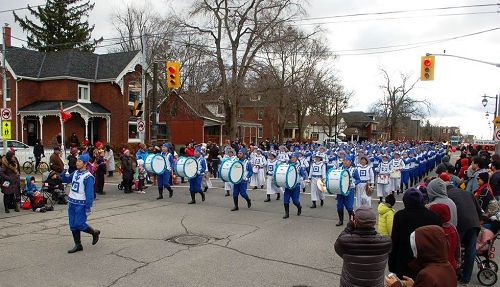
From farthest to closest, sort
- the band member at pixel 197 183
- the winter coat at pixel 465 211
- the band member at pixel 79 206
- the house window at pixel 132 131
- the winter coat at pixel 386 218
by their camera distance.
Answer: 1. the house window at pixel 132 131
2. the band member at pixel 197 183
3. the band member at pixel 79 206
4. the winter coat at pixel 465 211
5. the winter coat at pixel 386 218

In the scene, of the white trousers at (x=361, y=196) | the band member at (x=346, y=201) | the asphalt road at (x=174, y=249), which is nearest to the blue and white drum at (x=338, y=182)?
the band member at (x=346, y=201)

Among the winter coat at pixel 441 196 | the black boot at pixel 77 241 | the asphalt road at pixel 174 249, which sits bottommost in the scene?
the asphalt road at pixel 174 249

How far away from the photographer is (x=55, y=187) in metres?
13.4

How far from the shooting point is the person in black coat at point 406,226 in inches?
181

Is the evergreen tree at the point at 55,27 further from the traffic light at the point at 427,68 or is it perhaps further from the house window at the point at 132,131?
the traffic light at the point at 427,68

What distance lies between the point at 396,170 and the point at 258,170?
554 centimetres

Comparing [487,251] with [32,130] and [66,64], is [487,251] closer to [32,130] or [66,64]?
[32,130]

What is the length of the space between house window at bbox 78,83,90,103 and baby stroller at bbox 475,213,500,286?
3377cm

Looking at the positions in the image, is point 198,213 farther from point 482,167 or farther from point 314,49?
point 314,49

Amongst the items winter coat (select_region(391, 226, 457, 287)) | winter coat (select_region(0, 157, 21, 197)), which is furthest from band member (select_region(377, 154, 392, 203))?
winter coat (select_region(391, 226, 457, 287))

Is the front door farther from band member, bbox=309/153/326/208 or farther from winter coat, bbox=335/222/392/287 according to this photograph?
winter coat, bbox=335/222/392/287

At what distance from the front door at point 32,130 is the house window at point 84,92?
3.88m

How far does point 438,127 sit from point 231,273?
5583 inches

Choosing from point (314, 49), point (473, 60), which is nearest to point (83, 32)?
point (314, 49)
